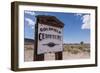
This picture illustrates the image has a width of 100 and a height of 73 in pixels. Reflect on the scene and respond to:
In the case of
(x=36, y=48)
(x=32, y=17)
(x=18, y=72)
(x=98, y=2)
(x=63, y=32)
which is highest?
(x=98, y=2)

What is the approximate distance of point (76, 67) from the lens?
1.96 m

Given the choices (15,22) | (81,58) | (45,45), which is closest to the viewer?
(15,22)

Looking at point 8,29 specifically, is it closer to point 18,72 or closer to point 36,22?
point 36,22

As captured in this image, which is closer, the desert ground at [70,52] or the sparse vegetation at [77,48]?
the desert ground at [70,52]

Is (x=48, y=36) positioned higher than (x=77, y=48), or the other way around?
(x=48, y=36)

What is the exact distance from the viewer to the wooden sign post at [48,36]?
183cm

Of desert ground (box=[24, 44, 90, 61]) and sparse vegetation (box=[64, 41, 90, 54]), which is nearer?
desert ground (box=[24, 44, 90, 61])

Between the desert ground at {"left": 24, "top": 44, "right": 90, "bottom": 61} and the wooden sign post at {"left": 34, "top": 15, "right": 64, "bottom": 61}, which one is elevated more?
the wooden sign post at {"left": 34, "top": 15, "right": 64, "bottom": 61}

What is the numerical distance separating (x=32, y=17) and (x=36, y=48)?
0.84ft

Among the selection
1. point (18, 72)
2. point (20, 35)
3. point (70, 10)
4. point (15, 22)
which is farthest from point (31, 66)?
point (70, 10)

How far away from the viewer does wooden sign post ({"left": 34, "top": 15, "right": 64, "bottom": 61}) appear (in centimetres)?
183

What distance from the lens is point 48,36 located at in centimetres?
187

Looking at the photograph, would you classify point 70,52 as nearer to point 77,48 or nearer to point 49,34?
point 77,48

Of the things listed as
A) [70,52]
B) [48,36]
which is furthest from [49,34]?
[70,52]
